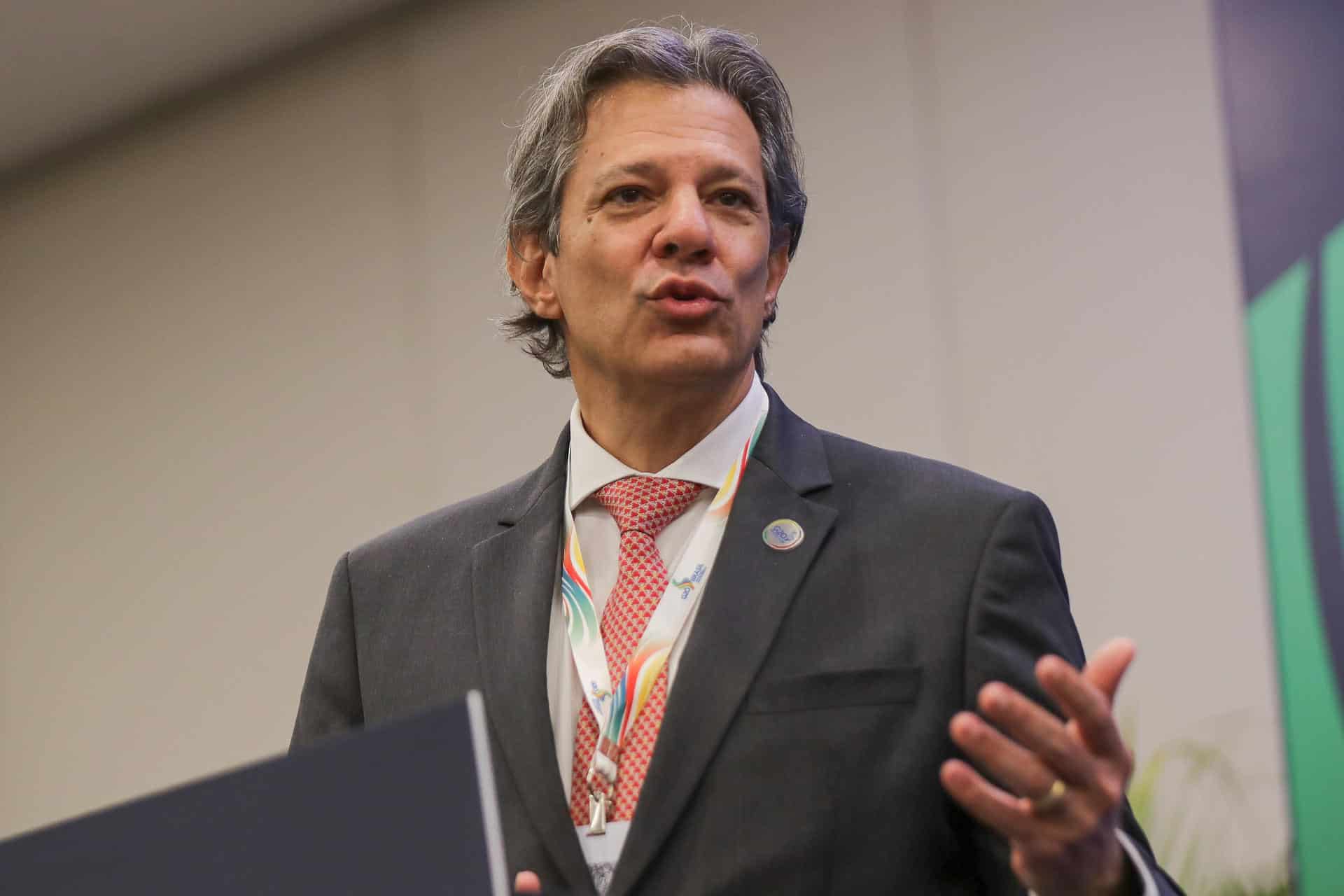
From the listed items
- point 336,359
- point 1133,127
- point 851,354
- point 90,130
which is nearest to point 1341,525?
point 1133,127

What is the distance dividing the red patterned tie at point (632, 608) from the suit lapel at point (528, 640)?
5cm

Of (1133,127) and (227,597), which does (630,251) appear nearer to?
(1133,127)

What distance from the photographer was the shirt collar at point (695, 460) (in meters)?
1.88

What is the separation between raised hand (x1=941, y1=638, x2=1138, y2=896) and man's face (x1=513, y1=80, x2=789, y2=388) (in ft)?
2.61

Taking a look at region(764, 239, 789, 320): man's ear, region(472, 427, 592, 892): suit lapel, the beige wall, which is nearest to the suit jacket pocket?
region(472, 427, 592, 892): suit lapel

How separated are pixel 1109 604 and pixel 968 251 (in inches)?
35.7

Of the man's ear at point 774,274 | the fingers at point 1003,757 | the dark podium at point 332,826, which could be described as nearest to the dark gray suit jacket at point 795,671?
the man's ear at point 774,274

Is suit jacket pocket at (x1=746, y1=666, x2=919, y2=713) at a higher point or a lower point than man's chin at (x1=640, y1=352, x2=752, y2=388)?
lower

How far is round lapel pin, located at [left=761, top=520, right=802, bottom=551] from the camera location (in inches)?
68.2

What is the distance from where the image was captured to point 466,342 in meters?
4.53

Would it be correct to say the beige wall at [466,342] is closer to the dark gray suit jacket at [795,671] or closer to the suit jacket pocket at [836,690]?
the dark gray suit jacket at [795,671]

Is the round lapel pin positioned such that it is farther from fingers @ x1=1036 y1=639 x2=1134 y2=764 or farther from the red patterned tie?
fingers @ x1=1036 y1=639 x2=1134 y2=764

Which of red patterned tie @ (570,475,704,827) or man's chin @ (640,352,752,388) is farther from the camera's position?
man's chin @ (640,352,752,388)

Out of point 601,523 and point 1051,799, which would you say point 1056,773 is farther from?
point 601,523
